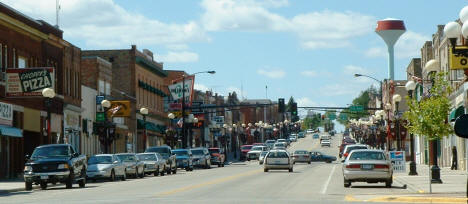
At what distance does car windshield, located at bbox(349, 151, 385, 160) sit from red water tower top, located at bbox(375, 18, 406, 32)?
145826mm

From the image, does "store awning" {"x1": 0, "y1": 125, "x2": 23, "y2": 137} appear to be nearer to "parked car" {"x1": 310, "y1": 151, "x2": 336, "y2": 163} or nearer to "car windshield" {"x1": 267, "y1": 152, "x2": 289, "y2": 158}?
"car windshield" {"x1": 267, "y1": 152, "x2": 289, "y2": 158}

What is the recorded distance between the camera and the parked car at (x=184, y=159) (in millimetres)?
64875

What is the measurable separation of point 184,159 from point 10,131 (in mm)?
18069

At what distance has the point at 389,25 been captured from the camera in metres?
178

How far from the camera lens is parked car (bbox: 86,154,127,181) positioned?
4494 centimetres

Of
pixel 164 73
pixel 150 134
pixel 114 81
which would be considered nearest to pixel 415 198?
pixel 114 81

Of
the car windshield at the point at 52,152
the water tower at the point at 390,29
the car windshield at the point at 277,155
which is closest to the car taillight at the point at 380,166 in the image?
the car windshield at the point at 52,152

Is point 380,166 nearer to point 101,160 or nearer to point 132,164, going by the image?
point 101,160

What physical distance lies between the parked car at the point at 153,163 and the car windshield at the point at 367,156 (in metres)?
21.6

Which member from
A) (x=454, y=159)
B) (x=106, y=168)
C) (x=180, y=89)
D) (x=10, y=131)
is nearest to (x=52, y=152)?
(x=106, y=168)

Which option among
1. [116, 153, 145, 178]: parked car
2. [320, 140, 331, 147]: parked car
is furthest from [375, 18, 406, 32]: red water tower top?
[116, 153, 145, 178]: parked car

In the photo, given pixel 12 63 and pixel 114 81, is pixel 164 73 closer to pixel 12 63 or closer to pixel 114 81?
pixel 114 81

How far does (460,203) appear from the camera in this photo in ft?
78.7

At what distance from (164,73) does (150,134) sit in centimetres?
953
